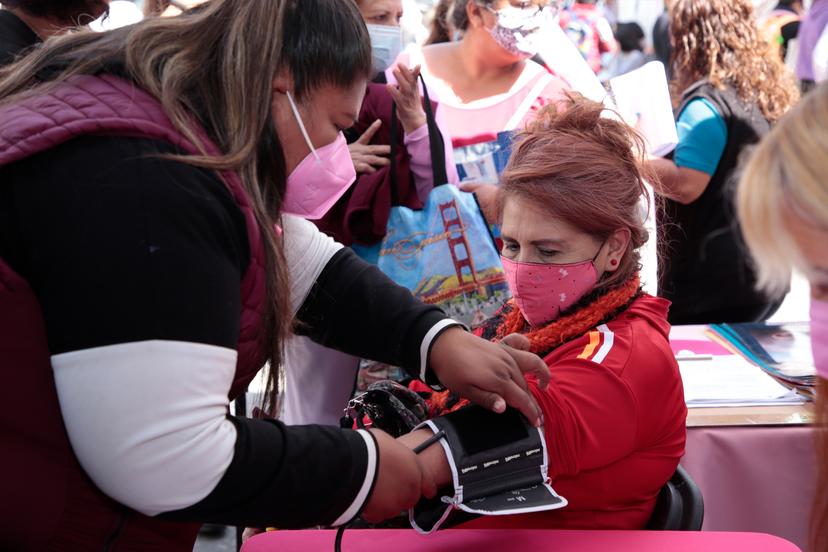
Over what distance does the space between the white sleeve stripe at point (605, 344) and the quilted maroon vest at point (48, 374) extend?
686mm

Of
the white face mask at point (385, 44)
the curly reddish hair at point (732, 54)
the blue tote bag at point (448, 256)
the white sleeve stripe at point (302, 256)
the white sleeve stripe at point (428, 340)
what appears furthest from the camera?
the curly reddish hair at point (732, 54)

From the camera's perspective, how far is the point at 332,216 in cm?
246

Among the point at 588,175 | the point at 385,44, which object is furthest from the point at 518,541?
the point at 385,44

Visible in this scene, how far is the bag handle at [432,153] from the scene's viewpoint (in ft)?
7.76

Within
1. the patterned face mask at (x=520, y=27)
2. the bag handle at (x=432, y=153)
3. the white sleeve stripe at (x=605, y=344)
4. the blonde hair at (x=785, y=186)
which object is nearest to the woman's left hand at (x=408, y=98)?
the bag handle at (x=432, y=153)

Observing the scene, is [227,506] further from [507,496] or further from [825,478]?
[825,478]

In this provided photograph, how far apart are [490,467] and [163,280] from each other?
2.04 ft

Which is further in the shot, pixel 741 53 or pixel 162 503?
A: pixel 741 53

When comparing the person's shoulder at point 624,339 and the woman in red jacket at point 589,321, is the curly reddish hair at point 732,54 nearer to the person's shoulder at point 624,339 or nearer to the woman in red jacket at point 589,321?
the woman in red jacket at point 589,321

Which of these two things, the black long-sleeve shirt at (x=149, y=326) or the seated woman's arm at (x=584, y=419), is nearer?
the black long-sleeve shirt at (x=149, y=326)

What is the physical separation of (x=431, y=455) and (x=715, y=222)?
2.06 meters

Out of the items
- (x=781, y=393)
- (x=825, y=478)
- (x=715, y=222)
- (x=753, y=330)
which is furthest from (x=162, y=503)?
(x=715, y=222)

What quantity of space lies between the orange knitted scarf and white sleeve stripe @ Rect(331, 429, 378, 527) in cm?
66

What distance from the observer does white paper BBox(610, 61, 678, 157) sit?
2760 mm
